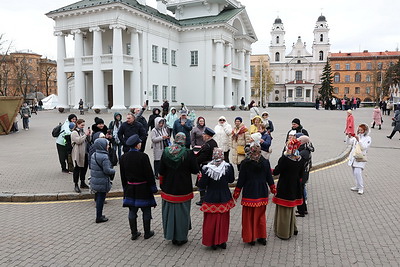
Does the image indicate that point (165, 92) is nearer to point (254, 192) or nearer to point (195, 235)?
point (195, 235)

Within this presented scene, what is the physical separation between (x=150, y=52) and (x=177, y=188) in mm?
38536

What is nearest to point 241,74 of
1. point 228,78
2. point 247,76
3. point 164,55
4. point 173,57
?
point 247,76

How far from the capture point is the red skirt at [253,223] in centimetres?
583

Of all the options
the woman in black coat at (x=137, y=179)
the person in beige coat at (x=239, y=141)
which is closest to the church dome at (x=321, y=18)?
the person in beige coat at (x=239, y=141)

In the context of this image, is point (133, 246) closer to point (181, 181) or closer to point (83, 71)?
point (181, 181)

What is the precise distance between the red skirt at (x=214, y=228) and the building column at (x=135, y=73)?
116 feet

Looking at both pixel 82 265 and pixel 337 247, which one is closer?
pixel 82 265

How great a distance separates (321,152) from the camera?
14938 millimetres

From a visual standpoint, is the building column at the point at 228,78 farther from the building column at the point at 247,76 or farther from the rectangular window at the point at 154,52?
the rectangular window at the point at 154,52

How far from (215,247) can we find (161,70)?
133ft

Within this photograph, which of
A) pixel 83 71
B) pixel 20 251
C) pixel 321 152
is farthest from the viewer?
pixel 83 71

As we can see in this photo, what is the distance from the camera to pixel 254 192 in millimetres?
5738

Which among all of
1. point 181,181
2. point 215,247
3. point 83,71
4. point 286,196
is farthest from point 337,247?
point 83,71

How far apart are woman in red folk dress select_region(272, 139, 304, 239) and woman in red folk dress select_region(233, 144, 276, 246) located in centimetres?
34
